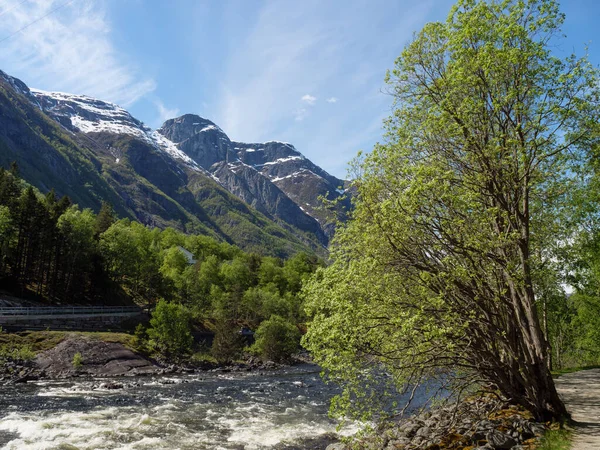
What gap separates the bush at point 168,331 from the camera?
56250 millimetres

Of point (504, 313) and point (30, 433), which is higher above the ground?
point (504, 313)

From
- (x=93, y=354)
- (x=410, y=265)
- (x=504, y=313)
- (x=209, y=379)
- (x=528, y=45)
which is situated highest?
(x=528, y=45)

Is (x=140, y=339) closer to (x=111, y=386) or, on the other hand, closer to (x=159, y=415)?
(x=111, y=386)

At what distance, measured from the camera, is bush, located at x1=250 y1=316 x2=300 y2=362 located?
6444 centimetres

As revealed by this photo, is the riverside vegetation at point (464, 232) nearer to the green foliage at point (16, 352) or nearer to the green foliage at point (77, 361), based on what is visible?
the green foliage at point (77, 361)

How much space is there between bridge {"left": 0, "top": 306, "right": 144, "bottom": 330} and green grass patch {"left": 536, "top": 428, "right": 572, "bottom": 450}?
54442mm

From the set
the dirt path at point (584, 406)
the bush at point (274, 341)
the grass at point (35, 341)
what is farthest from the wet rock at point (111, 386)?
the dirt path at point (584, 406)

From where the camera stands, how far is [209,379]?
45.8 metres

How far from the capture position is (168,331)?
2223 inches

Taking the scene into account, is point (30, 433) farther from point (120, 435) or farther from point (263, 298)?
point (263, 298)

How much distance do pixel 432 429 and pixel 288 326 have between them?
50.7 meters

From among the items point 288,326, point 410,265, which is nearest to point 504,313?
point 410,265

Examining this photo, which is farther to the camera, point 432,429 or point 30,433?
point 30,433

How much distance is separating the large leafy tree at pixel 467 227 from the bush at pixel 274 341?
5043cm
